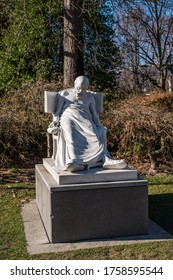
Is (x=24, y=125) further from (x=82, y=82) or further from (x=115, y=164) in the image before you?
(x=115, y=164)

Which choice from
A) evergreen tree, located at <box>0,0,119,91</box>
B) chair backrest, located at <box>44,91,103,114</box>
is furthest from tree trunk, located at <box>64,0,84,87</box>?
chair backrest, located at <box>44,91,103,114</box>

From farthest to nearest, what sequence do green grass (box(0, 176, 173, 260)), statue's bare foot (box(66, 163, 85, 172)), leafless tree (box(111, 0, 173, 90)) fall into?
1. leafless tree (box(111, 0, 173, 90))
2. statue's bare foot (box(66, 163, 85, 172))
3. green grass (box(0, 176, 173, 260))

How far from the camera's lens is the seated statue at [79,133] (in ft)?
13.2

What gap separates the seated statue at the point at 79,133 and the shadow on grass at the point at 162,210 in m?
1.03

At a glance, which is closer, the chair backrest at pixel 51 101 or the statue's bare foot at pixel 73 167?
the statue's bare foot at pixel 73 167

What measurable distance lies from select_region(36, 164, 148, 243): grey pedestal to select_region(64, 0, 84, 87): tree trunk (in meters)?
5.23

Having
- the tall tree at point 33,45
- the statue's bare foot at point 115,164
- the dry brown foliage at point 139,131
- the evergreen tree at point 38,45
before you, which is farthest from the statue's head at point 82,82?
the tall tree at point 33,45

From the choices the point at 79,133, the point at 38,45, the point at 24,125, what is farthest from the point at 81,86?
the point at 38,45

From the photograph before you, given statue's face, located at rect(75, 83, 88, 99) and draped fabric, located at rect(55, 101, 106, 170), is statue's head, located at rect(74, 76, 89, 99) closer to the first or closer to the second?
statue's face, located at rect(75, 83, 88, 99)

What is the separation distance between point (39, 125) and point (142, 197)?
4592 millimetres

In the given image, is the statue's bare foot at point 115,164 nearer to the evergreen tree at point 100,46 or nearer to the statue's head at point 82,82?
the statue's head at point 82,82

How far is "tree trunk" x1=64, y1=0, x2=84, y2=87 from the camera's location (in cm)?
862

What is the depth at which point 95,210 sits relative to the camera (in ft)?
12.5
